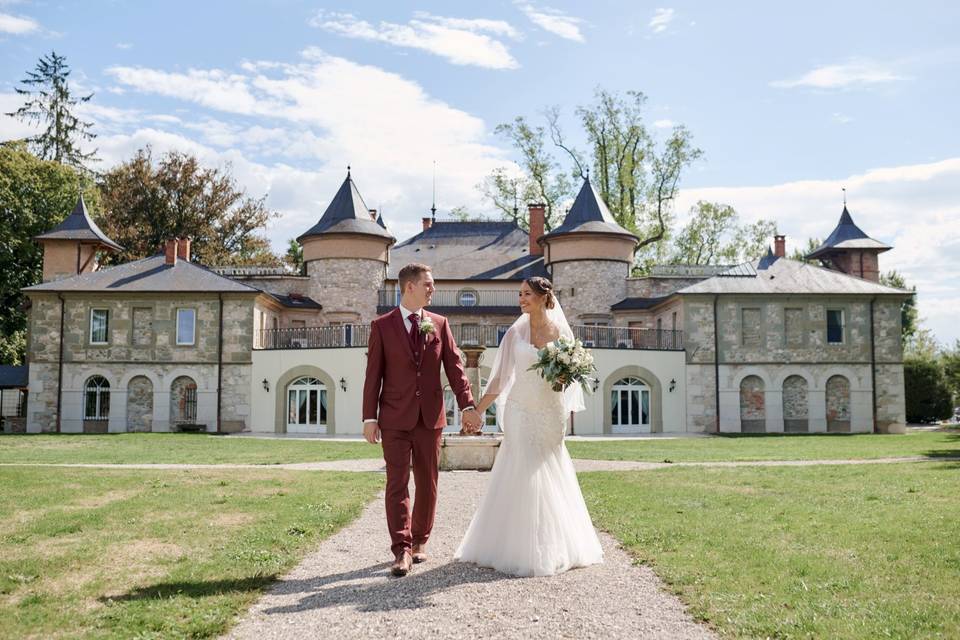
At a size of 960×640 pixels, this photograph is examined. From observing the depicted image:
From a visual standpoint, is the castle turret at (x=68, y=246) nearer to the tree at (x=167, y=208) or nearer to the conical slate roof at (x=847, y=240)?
the tree at (x=167, y=208)

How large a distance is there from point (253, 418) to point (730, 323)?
1843 centimetres

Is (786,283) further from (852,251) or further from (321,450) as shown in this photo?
(321,450)

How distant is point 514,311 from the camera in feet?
120

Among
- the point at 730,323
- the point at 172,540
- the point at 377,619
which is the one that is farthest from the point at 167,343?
the point at 377,619

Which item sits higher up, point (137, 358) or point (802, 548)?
point (137, 358)

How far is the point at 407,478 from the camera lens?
20.9ft

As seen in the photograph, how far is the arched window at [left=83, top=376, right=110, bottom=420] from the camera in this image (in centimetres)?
3148

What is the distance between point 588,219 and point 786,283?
871 centimetres

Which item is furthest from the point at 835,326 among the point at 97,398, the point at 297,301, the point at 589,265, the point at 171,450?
the point at 97,398

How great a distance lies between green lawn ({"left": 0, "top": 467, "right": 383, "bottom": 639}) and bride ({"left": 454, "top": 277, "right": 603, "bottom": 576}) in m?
1.68

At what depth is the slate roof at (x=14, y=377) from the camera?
110 ft

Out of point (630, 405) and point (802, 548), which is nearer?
point (802, 548)

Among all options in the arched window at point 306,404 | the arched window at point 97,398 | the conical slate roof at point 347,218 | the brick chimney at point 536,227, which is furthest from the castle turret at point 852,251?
the arched window at point 97,398

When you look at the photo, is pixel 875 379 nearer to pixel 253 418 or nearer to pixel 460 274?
pixel 460 274
